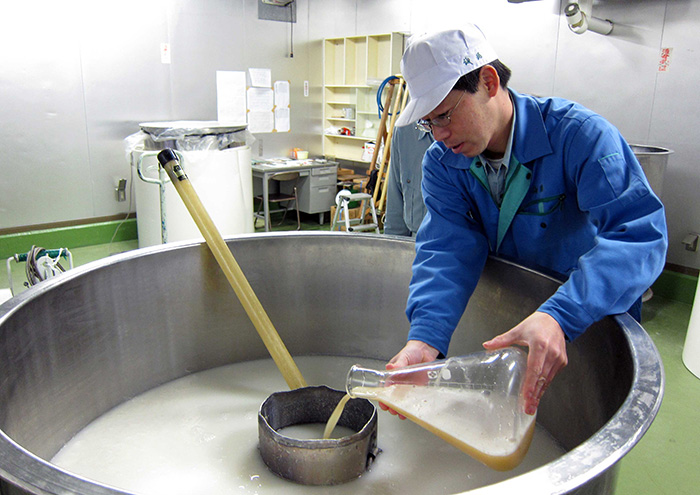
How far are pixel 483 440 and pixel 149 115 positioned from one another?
4411mm

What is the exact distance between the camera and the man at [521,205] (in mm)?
992

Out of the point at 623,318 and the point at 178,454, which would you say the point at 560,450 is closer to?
the point at 623,318

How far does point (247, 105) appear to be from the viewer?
5180 mm

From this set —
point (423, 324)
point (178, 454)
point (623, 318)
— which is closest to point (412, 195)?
point (423, 324)

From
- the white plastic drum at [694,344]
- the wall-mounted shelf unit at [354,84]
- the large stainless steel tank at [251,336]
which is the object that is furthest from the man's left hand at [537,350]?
the wall-mounted shelf unit at [354,84]

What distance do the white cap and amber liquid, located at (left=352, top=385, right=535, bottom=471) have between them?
55 cm

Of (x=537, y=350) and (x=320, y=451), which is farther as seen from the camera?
(x=320, y=451)

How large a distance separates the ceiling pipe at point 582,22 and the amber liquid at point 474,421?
3.27 metres

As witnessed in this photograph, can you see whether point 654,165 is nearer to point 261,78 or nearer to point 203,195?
point 203,195

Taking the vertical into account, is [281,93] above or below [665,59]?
below

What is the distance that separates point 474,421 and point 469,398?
37 mm

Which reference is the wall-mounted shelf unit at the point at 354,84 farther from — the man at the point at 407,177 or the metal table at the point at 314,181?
the man at the point at 407,177

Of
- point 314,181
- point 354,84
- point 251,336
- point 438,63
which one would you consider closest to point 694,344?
point 251,336

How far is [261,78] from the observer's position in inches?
205
